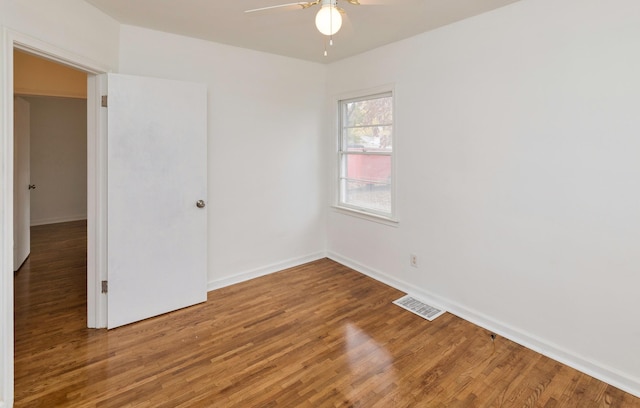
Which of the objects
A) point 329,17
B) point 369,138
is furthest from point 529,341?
point 329,17

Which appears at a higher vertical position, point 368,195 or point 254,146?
point 254,146

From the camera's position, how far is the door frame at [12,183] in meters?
1.74

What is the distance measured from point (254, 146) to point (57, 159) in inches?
201

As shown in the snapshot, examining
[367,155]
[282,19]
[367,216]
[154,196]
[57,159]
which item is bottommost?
[367,216]

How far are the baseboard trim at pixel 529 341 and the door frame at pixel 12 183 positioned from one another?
2.68 metres

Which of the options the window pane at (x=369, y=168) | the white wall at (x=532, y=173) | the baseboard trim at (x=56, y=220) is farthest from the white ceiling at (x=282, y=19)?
the baseboard trim at (x=56, y=220)

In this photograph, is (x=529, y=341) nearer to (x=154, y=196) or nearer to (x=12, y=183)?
(x=154, y=196)

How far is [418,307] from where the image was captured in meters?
3.05

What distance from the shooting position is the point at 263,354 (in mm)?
2369

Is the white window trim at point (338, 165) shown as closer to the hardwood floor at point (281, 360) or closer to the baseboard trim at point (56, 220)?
the hardwood floor at point (281, 360)

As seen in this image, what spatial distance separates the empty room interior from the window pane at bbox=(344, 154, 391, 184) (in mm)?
36

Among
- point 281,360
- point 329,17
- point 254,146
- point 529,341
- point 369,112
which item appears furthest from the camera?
point 369,112

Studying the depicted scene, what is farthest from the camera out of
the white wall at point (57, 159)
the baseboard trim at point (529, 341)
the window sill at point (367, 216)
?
the white wall at point (57, 159)

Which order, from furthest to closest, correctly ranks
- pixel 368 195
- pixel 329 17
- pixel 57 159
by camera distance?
pixel 57 159, pixel 368 195, pixel 329 17
